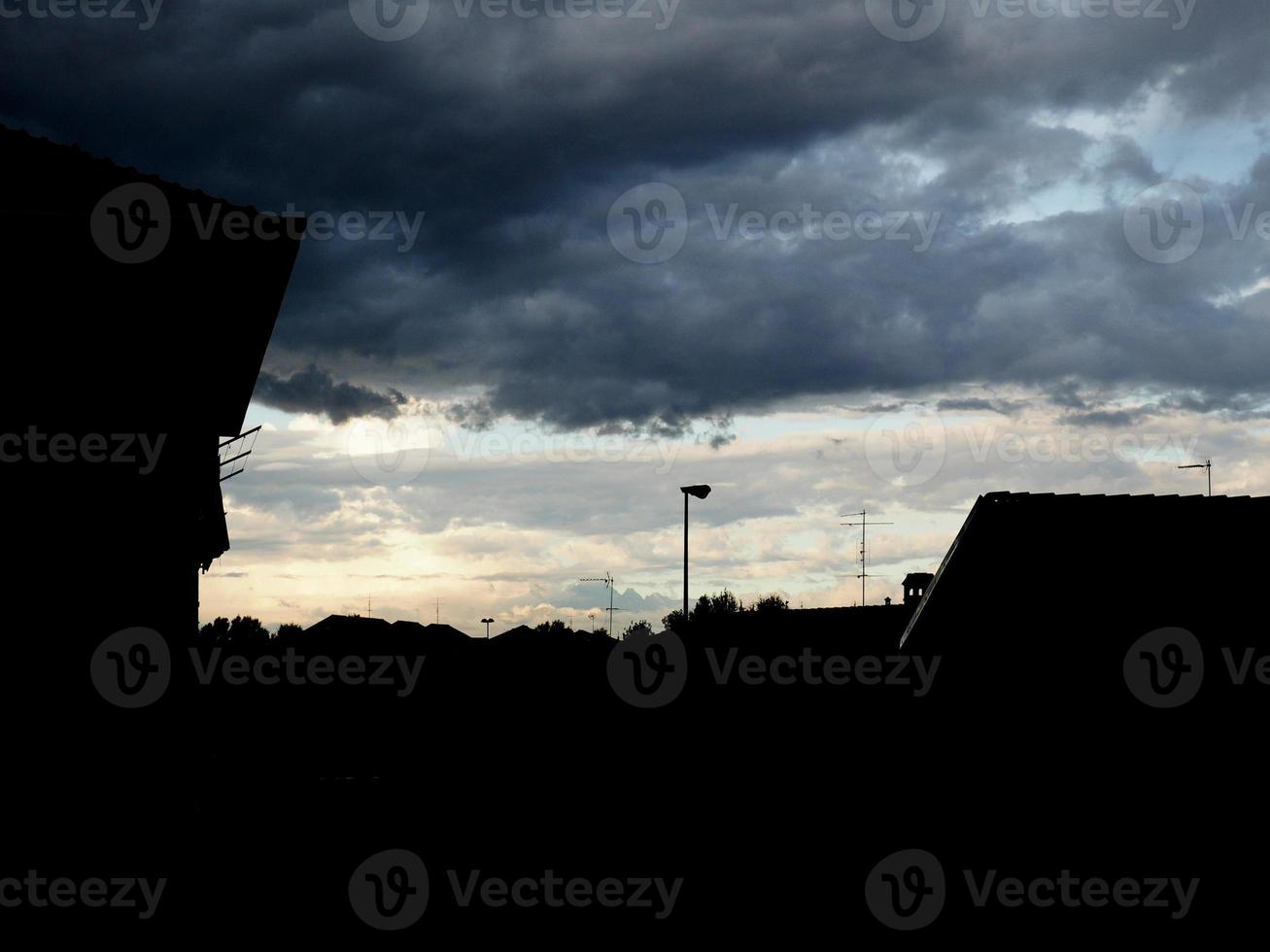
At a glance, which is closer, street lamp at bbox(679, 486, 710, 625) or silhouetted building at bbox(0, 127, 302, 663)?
silhouetted building at bbox(0, 127, 302, 663)

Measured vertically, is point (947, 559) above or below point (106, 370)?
below

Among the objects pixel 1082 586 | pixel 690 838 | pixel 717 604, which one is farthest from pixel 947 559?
pixel 717 604

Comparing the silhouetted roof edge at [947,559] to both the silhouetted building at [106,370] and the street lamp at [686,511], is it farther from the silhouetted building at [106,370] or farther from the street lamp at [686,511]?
the street lamp at [686,511]

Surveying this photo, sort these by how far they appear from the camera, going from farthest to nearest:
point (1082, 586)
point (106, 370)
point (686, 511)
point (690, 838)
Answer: point (686, 511) < point (690, 838) < point (1082, 586) < point (106, 370)

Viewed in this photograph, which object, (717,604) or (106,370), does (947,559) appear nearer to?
(106,370)

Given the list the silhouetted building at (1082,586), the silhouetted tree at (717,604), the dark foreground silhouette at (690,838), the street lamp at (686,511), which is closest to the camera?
the dark foreground silhouette at (690,838)

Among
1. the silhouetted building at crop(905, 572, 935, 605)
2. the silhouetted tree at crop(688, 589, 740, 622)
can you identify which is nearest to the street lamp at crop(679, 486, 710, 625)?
the silhouetted building at crop(905, 572, 935, 605)

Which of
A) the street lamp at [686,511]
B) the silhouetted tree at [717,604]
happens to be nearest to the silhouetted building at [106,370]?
the street lamp at [686,511]

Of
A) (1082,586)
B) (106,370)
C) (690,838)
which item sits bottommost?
(690,838)

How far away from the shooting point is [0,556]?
11.4m

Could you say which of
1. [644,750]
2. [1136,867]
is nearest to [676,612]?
[644,750]

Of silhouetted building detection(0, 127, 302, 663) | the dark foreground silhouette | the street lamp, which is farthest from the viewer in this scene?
the street lamp

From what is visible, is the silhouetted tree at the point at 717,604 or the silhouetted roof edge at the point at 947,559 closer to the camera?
the silhouetted roof edge at the point at 947,559

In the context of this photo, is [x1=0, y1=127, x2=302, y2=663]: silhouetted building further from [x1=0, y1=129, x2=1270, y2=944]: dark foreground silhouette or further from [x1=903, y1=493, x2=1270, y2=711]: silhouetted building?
[x1=903, y1=493, x2=1270, y2=711]: silhouetted building
